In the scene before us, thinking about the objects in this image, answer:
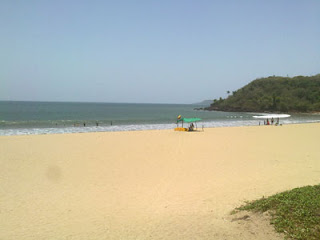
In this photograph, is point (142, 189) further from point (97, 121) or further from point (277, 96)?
point (277, 96)

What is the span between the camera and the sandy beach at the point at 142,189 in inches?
245

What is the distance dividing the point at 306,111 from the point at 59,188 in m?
83.2

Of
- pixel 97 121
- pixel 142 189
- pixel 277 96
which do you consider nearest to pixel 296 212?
pixel 142 189

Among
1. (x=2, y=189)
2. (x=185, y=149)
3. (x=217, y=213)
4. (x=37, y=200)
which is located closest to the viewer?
(x=217, y=213)

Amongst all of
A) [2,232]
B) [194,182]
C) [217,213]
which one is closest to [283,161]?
[194,182]

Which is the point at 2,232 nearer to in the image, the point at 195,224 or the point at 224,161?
the point at 195,224

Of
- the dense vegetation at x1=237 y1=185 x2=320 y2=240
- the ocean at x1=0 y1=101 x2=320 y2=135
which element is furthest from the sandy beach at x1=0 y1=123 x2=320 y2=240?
the ocean at x1=0 y1=101 x2=320 y2=135

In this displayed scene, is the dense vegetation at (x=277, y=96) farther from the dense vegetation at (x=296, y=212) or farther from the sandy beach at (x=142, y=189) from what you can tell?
the dense vegetation at (x=296, y=212)

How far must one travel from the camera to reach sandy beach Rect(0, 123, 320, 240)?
622 centimetres

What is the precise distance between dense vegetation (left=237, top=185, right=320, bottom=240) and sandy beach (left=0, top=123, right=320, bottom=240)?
27 centimetres

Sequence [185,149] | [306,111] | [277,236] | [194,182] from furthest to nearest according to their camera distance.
Answer: [306,111] < [185,149] < [194,182] < [277,236]

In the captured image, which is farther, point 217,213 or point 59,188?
point 59,188

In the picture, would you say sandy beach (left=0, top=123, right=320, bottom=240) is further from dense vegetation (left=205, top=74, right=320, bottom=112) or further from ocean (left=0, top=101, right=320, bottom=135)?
dense vegetation (left=205, top=74, right=320, bottom=112)

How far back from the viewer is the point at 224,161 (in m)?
14.2
